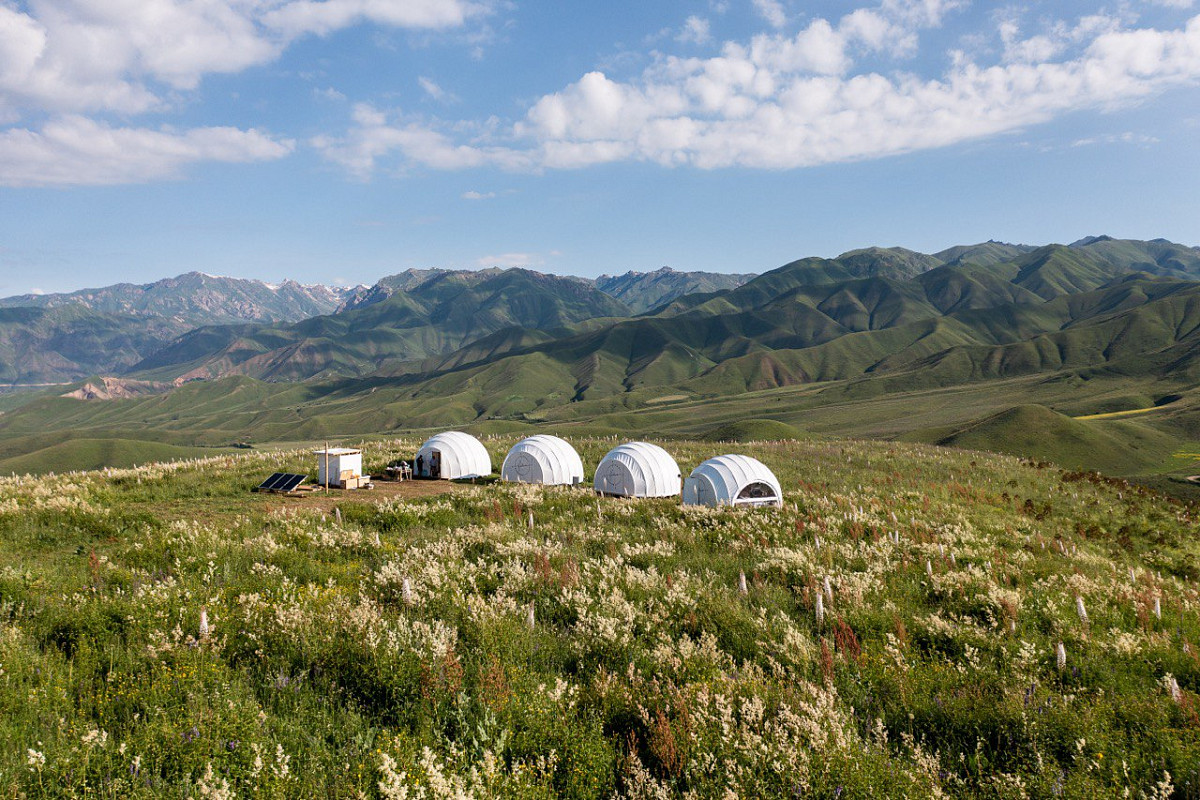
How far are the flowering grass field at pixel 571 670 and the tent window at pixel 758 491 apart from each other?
9860 mm

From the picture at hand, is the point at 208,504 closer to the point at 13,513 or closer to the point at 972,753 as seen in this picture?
the point at 13,513

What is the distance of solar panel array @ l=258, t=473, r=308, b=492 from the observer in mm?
25984

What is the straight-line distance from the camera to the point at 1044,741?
6840 mm

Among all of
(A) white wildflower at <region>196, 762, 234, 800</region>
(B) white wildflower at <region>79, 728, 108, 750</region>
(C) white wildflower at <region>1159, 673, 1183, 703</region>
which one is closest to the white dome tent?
(C) white wildflower at <region>1159, 673, 1183, 703</region>

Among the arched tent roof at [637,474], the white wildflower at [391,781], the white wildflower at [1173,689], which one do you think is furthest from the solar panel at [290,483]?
the white wildflower at [1173,689]

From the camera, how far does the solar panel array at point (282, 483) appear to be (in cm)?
2598

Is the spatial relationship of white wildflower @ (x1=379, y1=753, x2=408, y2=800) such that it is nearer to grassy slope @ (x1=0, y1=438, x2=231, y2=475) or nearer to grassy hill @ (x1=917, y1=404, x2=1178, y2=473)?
grassy hill @ (x1=917, y1=404, x2=1178, y2=473)

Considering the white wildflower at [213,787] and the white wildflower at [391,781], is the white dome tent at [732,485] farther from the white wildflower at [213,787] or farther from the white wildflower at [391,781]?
the white wildflower at [213,787]

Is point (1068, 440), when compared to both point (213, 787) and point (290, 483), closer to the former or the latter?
Answer: point (290, 483)

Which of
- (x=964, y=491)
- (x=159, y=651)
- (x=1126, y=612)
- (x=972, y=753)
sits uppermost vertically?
(x=159, y=651)

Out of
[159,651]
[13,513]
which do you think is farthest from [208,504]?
[159,651]

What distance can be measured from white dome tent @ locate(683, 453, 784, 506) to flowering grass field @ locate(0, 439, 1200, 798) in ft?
30.4

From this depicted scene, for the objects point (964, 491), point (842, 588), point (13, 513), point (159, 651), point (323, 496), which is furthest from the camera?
point (964, 491)

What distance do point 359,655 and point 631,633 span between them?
4028 millimetres
